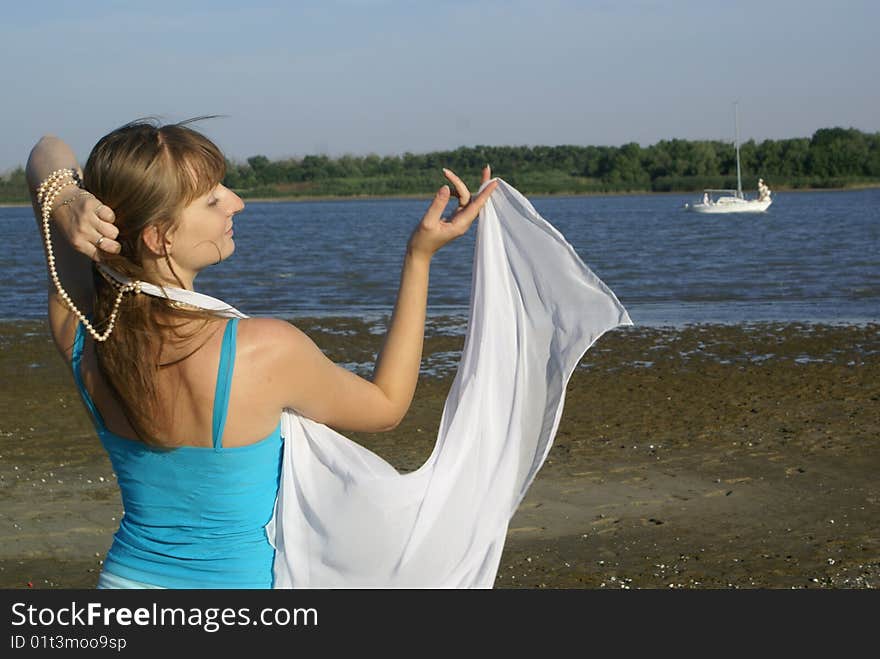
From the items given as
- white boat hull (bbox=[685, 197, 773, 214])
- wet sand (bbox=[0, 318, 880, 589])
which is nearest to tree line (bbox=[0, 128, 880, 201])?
white boat hull (bbox=[685, 197, 773, 214])

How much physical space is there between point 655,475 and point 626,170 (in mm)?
146216

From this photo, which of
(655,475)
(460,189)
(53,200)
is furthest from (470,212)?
(655,475)

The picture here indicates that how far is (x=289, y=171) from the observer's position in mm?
149000

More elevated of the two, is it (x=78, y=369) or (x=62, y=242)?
(x=62, y=242)

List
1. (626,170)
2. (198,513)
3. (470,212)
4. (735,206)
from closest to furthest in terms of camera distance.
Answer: (198,513), (470,212), (735,206), (626,170)

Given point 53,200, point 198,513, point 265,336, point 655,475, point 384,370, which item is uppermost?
point 53,200

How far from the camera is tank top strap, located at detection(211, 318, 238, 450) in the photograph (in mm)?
2137

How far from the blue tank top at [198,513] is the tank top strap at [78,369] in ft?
0.21

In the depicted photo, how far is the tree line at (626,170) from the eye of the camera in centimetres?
14112

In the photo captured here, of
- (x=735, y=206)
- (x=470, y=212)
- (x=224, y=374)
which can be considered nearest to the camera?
(x=224, y=374)

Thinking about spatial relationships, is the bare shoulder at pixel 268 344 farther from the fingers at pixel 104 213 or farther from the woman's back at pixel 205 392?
the fingers at pixel 104 213

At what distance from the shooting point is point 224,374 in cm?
214

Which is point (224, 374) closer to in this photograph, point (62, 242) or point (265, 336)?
point (265, 336)

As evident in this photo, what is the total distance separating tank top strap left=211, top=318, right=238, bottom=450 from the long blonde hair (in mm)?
58
